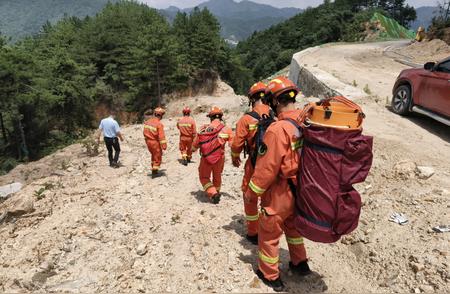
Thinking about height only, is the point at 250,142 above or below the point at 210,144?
above

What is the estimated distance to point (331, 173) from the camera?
117 inches

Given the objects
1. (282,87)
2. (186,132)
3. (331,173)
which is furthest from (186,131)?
(331,173)

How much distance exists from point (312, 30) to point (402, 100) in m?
63.6

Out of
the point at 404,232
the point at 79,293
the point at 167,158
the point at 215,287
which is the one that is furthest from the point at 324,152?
the point at 167,158

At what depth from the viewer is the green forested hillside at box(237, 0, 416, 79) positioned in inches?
2237

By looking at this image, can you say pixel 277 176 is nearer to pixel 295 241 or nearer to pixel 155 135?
pixel 295 241

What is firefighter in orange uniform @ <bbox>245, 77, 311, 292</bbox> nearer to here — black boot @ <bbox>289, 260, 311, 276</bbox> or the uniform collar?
the uniform collar

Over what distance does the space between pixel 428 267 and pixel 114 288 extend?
3.69m

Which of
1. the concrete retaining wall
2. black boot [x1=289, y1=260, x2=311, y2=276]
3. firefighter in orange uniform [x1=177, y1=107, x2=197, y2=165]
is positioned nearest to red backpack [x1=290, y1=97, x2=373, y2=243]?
black boot [x1=289, y1=260, x2=311, y2=276]

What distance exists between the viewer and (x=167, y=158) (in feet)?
38.2

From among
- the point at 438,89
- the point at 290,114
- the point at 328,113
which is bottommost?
the point at 438,89

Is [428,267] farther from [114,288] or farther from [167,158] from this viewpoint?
[167,158]

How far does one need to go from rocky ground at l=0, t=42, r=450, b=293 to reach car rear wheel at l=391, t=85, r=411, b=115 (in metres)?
0.76

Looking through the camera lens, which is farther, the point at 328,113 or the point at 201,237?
the point at 201,237
